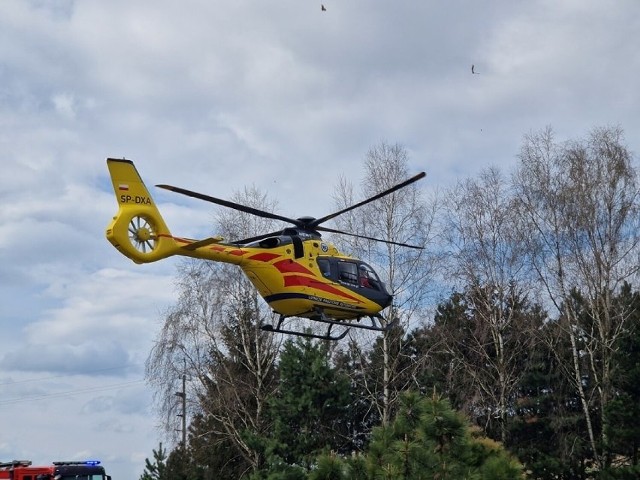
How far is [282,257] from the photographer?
18.7 m

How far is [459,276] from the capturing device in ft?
107

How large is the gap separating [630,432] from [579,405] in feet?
28.4

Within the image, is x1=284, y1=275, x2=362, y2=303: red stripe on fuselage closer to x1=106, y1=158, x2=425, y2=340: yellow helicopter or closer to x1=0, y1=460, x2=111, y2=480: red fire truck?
x1=106, y1=158, x2=425, y2=340: yellow helicopter

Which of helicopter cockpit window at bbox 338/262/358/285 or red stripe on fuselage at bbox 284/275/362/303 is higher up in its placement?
helicopter cockpit window at bbox 338/262/358/285

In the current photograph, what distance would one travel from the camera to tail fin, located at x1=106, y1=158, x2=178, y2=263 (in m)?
16.7

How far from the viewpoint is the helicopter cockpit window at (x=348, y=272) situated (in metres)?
19.4

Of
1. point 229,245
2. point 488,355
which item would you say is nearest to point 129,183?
point 229,245

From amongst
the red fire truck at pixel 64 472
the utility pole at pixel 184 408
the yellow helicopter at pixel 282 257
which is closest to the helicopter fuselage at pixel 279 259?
the yellow helicopter at pixel 282 257

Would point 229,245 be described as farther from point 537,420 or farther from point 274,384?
point 537,420

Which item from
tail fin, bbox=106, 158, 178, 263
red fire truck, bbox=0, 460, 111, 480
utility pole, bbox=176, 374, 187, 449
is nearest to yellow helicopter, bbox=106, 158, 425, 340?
tail fin, bbox=106, 158, 178, 263

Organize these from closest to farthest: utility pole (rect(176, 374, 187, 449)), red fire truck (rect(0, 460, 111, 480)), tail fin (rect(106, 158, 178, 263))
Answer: tail fin (rect(106, 158, 178, 263))
red fire truck (rect(0, 460, 111, 480))
utility pole (rect(176, 374, 187, 449))

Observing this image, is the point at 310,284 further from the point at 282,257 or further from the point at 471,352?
the point at 471,352

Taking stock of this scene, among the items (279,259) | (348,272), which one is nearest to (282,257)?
(279,259)

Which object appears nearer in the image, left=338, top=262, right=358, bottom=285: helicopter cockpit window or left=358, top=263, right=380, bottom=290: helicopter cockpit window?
left=338, top=262, right=358, bottom=285: helicopter cockpit window
